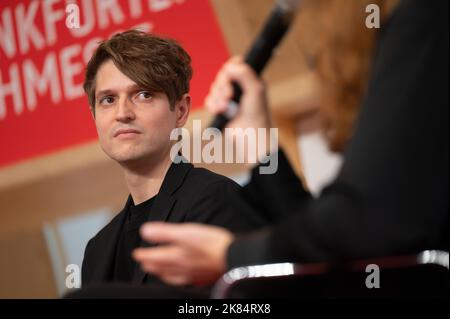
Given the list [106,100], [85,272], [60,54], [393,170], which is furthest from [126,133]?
[60,54]

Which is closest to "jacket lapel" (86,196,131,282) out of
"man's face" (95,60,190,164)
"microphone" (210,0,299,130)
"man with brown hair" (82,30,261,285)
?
"man with brown hair" (82,30,261,285)

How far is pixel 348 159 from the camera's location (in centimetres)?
79

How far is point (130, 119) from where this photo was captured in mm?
1571

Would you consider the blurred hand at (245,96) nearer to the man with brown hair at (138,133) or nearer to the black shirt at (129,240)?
the man with brown hair at (138,133)

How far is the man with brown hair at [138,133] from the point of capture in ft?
4.89

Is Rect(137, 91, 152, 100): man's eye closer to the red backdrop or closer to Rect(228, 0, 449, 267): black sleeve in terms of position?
the red backdrop

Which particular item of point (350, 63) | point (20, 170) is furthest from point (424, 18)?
point (20, 170)

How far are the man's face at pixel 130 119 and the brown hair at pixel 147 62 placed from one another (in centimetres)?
2

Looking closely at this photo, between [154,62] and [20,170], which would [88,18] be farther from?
[154,62]

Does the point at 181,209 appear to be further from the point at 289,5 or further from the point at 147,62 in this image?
the point at 289,5

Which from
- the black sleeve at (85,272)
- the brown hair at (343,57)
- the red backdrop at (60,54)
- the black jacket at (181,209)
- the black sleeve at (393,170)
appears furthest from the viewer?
the red backdrop at (60,54)

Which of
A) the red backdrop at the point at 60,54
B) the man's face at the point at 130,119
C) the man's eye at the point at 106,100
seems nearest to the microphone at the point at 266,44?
the man's face at the point at 130,119

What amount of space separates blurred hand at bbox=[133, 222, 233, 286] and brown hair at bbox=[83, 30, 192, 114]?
2.59 ft

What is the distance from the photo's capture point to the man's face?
5.09 ft
